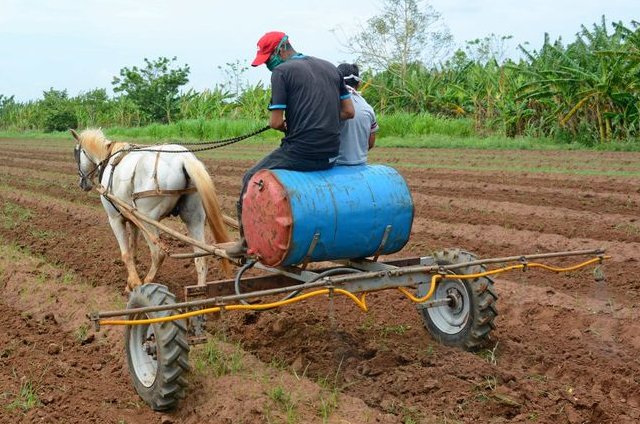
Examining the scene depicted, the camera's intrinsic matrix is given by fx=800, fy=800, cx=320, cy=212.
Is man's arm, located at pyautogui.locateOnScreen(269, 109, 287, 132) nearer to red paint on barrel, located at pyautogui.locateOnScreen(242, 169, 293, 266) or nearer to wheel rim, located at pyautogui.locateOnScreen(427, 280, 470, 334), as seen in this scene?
red paint on barrel, located at pyautogui.locateOnScreen(242, 169, 293, 266)

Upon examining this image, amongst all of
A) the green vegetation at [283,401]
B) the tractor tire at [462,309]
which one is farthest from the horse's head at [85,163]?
the green vegetation at [283,401]

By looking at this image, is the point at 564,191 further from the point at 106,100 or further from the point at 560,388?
the point at 106,100

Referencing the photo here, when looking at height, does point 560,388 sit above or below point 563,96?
below

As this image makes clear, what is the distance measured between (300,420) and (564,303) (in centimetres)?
324

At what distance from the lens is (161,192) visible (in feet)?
23.3

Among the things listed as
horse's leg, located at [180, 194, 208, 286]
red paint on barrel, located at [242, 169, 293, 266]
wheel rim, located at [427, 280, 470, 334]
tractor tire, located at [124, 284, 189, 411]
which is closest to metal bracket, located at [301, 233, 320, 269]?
red paint on barrel, located at [242, 169, 293, 266]

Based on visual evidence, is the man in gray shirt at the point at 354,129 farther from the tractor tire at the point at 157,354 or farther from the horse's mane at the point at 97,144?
the horse's mane at the point at 97,144

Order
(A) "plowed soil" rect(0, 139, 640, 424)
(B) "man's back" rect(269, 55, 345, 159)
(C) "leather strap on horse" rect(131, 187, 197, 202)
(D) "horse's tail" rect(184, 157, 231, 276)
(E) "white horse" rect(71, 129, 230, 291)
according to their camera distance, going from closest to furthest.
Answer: (A) "plowed soil" rect(0, 139, 640, 424) < (B) "man's back" rect(269, 55, 345, 159) < (D) "horse's tail" rect(184, 157, 231, 276) < (E) "white horse" rect(71, 129, 230, 291) < (C) "leather strap on horse" rect(131, 187, 197, 202)

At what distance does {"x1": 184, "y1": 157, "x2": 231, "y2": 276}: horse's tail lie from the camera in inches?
266

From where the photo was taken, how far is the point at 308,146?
5102 millimetres

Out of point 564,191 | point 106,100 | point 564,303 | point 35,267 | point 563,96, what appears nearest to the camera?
point 564,303

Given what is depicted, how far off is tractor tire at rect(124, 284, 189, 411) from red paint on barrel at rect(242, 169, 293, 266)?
672 mm

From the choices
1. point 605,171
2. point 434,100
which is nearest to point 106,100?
point 434,100

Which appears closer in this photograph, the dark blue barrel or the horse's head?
the dark blue barrel
